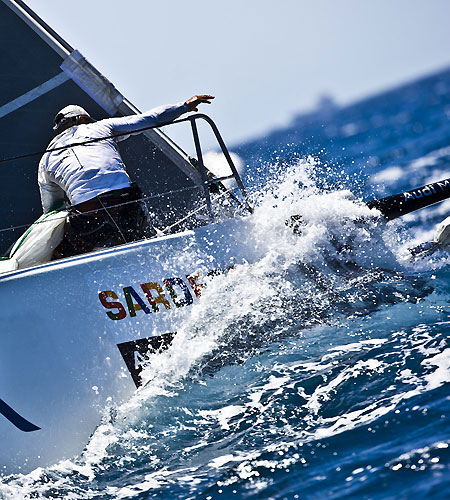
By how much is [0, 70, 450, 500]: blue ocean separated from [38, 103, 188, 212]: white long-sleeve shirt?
848mm

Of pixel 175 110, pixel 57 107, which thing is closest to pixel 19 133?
pixel 57 107

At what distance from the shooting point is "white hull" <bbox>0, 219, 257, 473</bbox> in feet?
12.3

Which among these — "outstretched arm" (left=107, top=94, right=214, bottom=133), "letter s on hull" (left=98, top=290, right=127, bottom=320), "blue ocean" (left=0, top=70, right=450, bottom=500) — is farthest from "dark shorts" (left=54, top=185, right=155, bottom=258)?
"blue ocean" (left=0, top=70, right=450, bottom=500)

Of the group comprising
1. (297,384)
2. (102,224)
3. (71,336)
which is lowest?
(297,384)

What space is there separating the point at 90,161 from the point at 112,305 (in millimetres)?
1046

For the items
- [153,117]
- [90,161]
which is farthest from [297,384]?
[153,117]

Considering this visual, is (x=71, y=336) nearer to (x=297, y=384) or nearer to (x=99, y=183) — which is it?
(x=99, y=183)

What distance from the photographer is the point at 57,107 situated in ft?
19.7

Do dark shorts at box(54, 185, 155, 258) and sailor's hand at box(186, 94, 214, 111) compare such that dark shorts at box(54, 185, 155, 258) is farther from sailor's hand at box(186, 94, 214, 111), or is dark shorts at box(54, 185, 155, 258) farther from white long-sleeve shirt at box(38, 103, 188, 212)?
sailor's hand at box(186, 94, 214, 111)

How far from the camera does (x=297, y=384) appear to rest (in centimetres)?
379

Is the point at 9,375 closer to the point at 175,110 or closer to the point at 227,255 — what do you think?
the point at 227,255

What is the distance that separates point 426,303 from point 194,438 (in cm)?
188

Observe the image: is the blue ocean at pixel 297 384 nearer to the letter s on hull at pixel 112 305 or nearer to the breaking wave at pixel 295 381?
the breaking wave at pixel 295 381

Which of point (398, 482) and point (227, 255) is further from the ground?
point (227, 255)
